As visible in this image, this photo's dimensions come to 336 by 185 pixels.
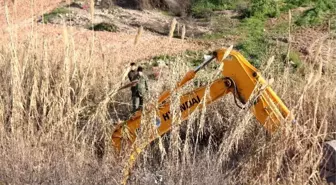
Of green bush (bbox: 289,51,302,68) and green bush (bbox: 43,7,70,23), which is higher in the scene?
green bush (bbox: 289,51,302,68)

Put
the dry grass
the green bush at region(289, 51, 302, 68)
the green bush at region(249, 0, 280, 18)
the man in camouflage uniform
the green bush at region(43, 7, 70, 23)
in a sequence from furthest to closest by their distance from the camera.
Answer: the green bush at region(43, 7, 70, 23), the green bush at region(249, 0, 280, 18), the green bush at region(289, 51, 302, 68), the man in camouflage uniform, the dry grass

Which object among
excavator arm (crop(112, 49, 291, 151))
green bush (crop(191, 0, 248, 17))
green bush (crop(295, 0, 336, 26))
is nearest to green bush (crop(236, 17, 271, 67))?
green bush (crop(295, 0, 336, 26))

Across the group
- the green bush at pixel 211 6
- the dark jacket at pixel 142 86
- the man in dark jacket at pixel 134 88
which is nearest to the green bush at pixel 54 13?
the green bush at pixel 211 6

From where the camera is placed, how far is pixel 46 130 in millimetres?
5582

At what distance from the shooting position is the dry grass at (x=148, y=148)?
4703mm

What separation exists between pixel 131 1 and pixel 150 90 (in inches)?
432

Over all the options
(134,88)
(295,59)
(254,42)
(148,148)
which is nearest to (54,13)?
(254,42)

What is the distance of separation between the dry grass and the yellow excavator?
0.12 metres

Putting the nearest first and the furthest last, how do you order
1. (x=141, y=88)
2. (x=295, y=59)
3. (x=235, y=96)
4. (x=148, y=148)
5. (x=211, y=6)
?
(x=235, y=96), (x=148, y=148), (x=141, y=88), (x=295, y=59), (x=211, y=6)

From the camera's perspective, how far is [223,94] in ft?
17.7

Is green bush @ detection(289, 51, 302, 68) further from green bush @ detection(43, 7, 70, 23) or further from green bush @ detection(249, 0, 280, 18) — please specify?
green bush @ detection(43, 7, 70, 23)

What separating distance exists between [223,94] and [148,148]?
0.79 m

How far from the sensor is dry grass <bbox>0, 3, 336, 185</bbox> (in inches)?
185

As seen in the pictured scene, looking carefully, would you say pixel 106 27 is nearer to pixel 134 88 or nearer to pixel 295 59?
pixel 295 59
